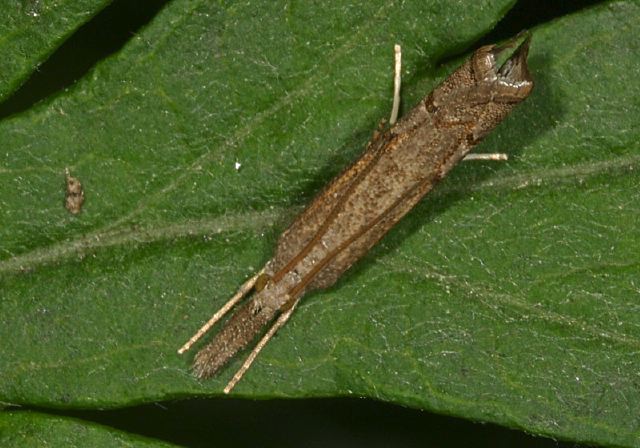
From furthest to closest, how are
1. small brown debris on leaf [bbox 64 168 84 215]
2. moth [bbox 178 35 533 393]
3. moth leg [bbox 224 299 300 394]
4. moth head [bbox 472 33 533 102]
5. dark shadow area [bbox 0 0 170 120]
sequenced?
dark shadow area [bbox 0 0 170 120], moth leg [bbox 224 299 300 394], small brown debris on leaf [bbox 64 168 84 215], moth [bbox 178 35 533 393], moth head [bbox 472 33 533 102]

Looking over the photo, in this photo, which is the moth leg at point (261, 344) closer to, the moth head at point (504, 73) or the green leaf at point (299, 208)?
the green leaf at point (299, 208)

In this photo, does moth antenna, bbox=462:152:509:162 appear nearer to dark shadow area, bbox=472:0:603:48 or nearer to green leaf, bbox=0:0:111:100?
dark shadow area, bbox=472:0:603:48

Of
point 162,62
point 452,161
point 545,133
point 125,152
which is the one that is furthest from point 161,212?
point 545,133

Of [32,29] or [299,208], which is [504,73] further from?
[32,29]

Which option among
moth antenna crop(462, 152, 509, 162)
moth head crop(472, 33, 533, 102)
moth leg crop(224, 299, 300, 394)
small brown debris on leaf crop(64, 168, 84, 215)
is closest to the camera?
moth head crop(472, 33, 533, 102)

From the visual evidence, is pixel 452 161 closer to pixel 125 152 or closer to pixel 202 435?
pixel 125 152

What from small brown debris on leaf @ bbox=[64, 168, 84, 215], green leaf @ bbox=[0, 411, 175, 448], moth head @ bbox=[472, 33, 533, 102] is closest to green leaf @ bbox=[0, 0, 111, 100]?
small brown debris on leaf @ bbox=[64, 168, 84, 215]

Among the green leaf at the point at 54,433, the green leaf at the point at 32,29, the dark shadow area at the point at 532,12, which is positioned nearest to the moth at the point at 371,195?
the dark shadow area at the point at 532,12
